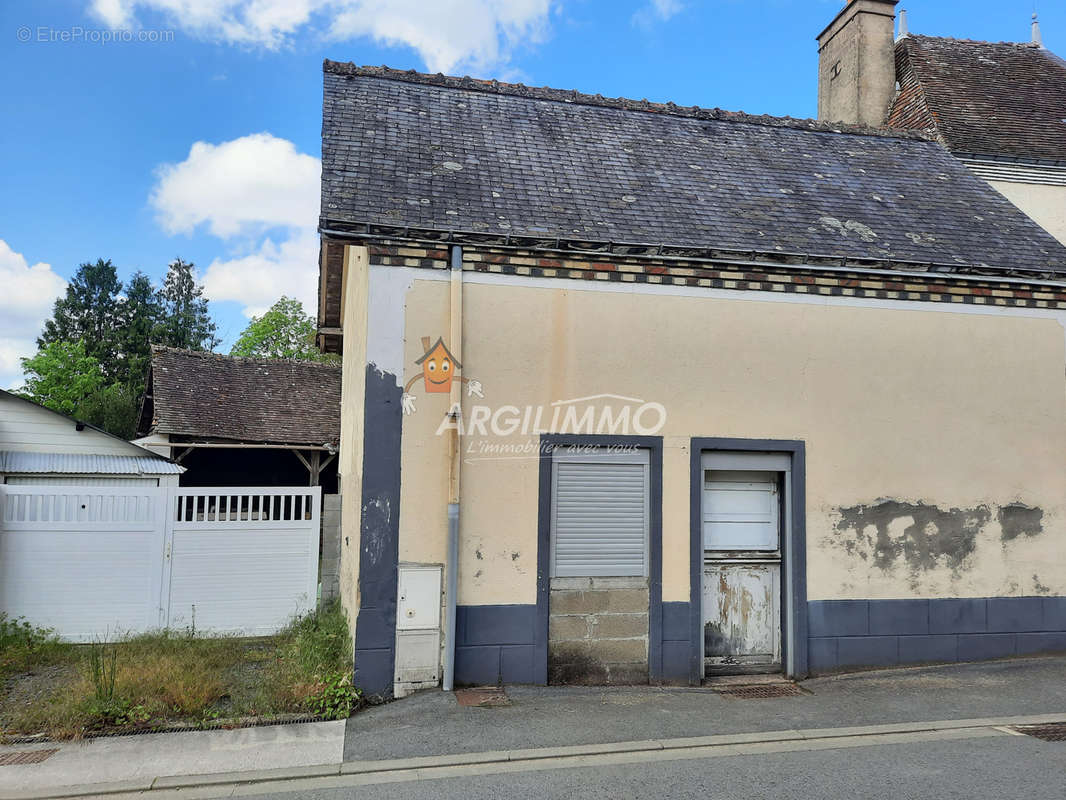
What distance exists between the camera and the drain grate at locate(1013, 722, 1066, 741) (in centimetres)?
566

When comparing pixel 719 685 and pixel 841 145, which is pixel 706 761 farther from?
pixel 841 145

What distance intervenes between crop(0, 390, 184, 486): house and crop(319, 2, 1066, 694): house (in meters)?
3.45

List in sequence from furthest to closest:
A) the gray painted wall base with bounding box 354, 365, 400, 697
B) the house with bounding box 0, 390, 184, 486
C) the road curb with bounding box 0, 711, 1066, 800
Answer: the house with bounding box 0, 390, 184, 486, the gray painted wall base with bounding box 354, 365, 400, 697, the road curb with bounding box 0, 711, 1066, 800

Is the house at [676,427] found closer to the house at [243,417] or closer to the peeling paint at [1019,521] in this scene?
the peeling paint at [1019,521]

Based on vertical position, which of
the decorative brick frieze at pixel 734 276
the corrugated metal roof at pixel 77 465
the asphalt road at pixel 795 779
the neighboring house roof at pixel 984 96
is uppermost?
the neighboring house roof at pixel 984 96

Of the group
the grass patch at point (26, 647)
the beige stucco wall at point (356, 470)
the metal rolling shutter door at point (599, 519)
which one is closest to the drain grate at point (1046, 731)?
the metal rolling shutter door at point (599, 519)

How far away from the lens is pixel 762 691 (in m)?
6.90

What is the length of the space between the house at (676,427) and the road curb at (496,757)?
130 centimetres

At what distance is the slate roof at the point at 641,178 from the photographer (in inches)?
294

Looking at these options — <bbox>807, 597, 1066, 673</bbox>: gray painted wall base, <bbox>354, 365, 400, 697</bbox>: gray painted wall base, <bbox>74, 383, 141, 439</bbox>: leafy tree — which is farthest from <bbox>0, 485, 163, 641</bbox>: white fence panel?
<bbox>74, 383, 141, 439</bbox>: leafy tree

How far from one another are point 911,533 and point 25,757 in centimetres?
757

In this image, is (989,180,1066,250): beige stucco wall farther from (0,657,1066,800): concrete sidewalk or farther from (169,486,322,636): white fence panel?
(169,486,322,636): white fence panel

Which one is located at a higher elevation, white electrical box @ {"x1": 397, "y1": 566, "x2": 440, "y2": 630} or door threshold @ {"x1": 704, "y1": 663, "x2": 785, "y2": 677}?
white electrical box @ {"x1": 397, "y1": 566, "x2": 440, "y2": 630}

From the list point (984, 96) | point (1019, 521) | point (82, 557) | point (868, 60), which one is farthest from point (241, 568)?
point (984, 96)
